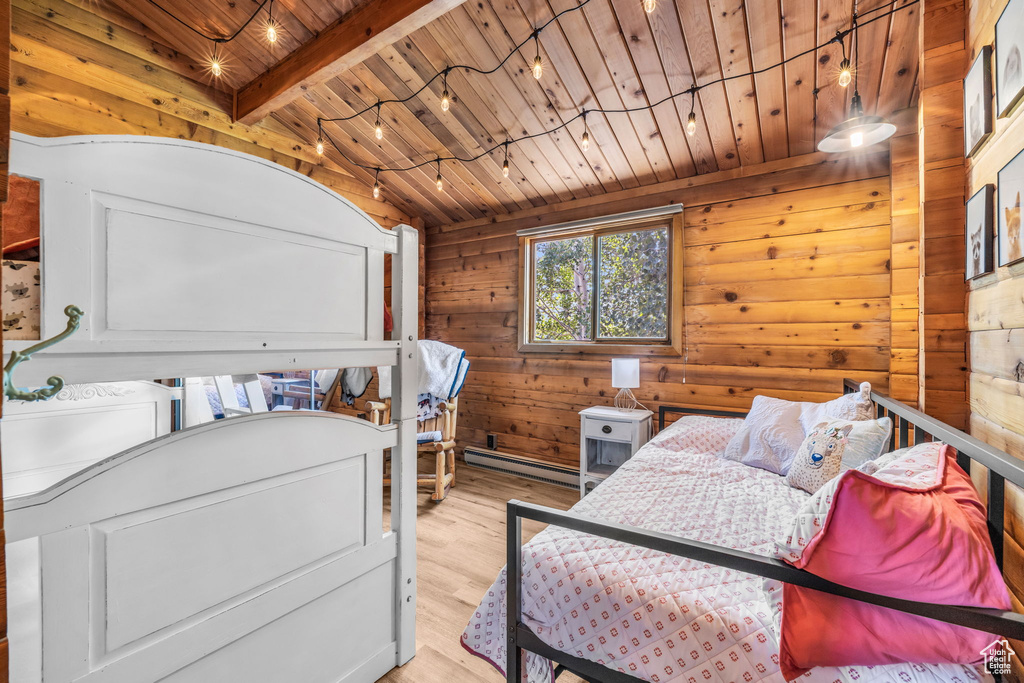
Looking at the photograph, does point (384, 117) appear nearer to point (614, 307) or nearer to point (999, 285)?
point (614, 307)

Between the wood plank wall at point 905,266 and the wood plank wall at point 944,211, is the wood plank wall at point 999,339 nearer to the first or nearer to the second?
the wood plank wall at point 944,211

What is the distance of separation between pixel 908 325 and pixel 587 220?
2076 mm

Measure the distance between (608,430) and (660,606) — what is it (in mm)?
2043

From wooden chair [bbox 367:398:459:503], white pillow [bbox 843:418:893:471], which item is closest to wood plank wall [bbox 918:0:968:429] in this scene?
white pillow [bbox 843:418:893:471]

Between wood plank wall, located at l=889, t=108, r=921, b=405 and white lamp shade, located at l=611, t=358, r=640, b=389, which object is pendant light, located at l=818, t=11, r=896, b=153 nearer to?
wood plank wall, located at l=889, t=108, r=921, b=405

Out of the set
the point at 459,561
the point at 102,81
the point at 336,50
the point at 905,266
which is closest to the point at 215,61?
the point at 102,81

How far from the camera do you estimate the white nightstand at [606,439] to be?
3035 mm

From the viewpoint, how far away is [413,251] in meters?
1.67

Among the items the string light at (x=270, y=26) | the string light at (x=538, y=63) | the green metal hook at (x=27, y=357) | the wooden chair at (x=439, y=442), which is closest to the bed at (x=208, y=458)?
the green metal hook at (x=27, y=357)

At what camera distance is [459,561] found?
2.36m

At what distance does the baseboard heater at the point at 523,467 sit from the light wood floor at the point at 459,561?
0.09 m

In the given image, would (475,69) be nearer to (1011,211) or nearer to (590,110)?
(590,110)

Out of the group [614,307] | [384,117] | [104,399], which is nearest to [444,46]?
[384,117]

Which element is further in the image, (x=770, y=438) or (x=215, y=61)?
(x=215, y=61)
